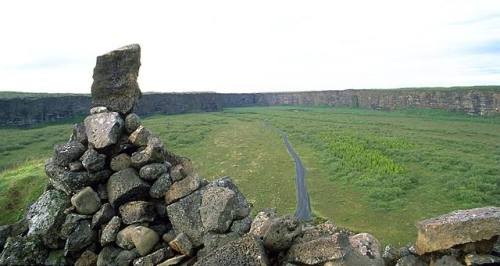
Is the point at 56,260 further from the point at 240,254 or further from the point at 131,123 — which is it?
the point at 240,254

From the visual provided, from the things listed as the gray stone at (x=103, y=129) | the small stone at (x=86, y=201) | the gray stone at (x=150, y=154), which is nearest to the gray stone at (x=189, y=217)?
the gray stone at (x=150, y=154)

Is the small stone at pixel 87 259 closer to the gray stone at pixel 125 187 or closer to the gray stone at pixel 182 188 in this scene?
the gray stone at pixel 125 187

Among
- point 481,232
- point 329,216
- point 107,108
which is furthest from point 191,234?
point 329,216

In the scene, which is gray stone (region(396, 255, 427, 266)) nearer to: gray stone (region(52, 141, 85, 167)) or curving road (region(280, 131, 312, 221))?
gray stone (region(52, 141, 85, 167))

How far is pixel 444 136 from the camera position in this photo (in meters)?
81.2

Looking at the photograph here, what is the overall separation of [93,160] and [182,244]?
3724mm

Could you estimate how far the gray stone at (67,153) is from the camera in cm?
1254

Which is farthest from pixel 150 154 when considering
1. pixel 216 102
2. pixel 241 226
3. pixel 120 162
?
pixel 216 102

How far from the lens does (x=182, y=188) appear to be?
11.8 meters

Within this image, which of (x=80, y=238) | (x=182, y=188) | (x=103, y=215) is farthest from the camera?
(x=182, y=188)

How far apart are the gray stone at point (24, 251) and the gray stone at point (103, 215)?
1.54 metres

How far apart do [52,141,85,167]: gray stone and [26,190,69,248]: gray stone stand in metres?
0.91

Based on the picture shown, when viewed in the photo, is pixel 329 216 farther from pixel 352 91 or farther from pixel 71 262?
pixel 352 91

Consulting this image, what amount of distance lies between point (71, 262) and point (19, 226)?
217 centimetres
